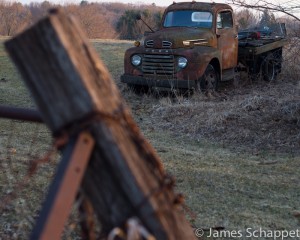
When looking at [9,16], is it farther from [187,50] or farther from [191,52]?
[191,52]

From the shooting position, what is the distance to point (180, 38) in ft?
36.7

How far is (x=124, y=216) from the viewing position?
154 cm

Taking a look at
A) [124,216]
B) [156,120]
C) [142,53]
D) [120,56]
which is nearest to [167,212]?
[124,216]

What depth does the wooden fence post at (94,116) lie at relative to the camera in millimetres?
1466

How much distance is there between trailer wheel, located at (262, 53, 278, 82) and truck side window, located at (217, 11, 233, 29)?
1808 mm

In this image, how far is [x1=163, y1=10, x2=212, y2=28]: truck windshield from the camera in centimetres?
1209

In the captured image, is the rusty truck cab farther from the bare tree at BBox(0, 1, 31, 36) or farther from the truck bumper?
the bare tree at BBox(0, 1, 31, 36)

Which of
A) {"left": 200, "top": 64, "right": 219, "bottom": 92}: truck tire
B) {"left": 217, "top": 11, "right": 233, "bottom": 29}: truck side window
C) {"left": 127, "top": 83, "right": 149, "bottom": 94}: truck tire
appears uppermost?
{"left": 217, "top": 11, "right": 233, "bottom": 29}: truck side window

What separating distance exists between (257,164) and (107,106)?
4.89 metres

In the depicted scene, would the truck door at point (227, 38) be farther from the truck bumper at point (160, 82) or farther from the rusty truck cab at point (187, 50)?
the truck bumper at point (160, 82)

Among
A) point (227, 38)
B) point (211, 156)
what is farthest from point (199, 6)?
point (211, 156)

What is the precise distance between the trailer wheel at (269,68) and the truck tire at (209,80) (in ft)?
7.96

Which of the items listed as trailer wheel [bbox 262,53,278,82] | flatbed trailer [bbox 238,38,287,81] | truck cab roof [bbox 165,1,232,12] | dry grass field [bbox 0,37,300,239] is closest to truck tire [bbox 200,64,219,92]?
dry grass field [bbox 0,37,300,239]

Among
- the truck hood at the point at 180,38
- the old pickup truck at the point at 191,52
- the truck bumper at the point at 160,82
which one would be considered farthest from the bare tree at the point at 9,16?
the truck bumper at the point at 160,82
